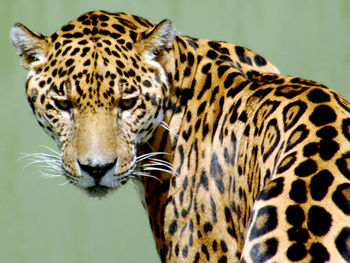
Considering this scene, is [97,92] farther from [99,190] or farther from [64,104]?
[99,190]

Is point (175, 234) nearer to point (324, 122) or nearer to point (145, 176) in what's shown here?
point (145, 176)

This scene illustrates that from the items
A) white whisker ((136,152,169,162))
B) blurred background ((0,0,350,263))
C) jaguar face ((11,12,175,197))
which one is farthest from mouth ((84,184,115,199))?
blurred background ((0,0,350,263))

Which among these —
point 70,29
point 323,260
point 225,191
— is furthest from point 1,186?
point 323,260

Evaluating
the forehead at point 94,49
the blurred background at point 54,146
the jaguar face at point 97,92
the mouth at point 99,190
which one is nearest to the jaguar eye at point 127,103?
the jaguar face at point 97,92

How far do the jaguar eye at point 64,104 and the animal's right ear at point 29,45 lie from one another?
31 cm

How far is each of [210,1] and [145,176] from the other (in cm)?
311

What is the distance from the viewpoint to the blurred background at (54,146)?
792 centimetres

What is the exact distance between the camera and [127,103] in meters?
4.96

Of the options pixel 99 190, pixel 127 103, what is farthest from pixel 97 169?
pixel 127 103

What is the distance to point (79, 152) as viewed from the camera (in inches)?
189

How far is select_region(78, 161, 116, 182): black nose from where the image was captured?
4.78 metres

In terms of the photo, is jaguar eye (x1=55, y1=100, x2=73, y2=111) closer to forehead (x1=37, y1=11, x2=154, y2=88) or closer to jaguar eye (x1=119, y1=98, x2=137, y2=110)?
forehead (x1=37, y1=11, x2=154, y2=88)

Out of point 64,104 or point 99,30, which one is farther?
point 99,30

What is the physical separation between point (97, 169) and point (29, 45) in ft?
2.97
